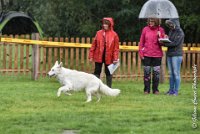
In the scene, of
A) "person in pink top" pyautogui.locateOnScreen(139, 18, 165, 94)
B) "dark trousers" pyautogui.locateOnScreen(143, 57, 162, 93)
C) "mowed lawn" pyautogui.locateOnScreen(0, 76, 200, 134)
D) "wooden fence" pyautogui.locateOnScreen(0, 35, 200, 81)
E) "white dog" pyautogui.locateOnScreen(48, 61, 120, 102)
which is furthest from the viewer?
"wooden fence" pyautogui.locateOnScreen(0, 35, 200, 81)

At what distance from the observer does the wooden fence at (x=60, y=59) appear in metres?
18.3

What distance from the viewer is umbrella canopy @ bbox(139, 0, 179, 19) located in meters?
14.4

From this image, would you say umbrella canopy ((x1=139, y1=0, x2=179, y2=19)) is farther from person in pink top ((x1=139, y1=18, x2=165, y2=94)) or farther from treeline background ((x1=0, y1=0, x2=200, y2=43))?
treeline background ((x1=0, y1=0, x2=200, y2=43))

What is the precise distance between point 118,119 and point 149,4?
224 inches

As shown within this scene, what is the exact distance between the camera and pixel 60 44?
18531mm

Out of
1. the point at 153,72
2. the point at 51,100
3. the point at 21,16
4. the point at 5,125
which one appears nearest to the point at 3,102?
the point at 51,100

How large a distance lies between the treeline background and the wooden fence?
8763 mm

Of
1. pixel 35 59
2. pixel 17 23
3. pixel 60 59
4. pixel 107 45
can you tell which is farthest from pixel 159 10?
pixel 17 23

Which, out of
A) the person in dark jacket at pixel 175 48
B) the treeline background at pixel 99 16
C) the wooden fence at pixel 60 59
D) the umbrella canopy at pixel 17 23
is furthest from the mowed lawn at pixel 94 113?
the umbrella canopy at pixel 17 23

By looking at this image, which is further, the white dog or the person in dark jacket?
the person in dark jacket

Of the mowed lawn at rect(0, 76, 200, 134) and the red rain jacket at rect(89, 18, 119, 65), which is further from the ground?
the red rain jacket at rect(89, 18, 119, 65)

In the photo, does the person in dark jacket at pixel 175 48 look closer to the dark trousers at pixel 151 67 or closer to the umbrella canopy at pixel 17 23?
the dark trousers at pixel 151 67

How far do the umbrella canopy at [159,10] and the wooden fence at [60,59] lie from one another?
158 inches

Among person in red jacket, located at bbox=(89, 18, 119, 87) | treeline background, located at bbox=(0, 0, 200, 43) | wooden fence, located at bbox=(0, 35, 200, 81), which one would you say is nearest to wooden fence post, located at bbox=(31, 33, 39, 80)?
wooden fence, located at bbox=(0, 35, 200, 81)
